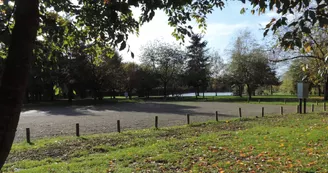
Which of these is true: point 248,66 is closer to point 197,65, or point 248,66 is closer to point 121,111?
point 197,65

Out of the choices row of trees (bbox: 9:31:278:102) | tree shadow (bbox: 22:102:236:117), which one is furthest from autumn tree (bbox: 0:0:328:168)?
row of trees (bbox: 9:31:278:102)

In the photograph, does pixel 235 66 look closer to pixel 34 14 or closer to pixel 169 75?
pixel 169 75

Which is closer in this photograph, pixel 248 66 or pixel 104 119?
pixel 104 119

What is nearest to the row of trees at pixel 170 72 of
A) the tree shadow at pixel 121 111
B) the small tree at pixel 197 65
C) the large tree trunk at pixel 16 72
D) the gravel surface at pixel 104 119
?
the small tree at pixel 197 65

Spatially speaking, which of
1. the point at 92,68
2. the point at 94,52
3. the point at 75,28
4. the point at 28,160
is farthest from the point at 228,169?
the point at 92,68

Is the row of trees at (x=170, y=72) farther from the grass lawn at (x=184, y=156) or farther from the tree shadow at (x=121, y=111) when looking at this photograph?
the grass lawn at (x=184, y=156)

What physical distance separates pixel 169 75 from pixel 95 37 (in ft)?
177

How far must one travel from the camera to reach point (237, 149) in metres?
8.28

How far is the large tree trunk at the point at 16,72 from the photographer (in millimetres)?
1951

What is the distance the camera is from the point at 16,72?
2014mm

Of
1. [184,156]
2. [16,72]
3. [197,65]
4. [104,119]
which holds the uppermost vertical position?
[197,65]

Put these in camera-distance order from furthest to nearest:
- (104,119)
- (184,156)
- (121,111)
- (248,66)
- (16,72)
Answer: (248,66) < (121,111) < (104,119) < (184,156) < (16,72)

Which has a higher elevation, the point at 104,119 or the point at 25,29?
the point at 25,29

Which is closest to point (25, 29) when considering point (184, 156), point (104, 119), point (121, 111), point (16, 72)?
point (16, 72)
